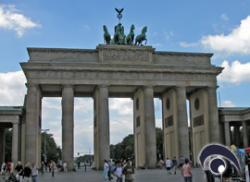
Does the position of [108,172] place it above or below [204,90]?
below

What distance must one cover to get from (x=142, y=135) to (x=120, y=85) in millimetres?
8415

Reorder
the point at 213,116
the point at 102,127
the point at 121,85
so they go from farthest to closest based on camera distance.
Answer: the point at 213,116 < the point at 121,85 < the point at 102,127

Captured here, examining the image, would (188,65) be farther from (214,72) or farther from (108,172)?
(108,172)

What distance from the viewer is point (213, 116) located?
65.1m

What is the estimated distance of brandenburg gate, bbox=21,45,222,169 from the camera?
6091 cm

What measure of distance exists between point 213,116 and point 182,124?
205 inches

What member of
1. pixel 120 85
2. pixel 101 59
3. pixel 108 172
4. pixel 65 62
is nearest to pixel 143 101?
pixel 120 85

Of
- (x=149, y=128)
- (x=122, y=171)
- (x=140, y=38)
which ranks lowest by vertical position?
(x=122, y=171)

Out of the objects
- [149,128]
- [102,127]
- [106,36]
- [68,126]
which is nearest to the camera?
[68,126]

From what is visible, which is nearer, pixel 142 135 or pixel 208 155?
pixel 208 155

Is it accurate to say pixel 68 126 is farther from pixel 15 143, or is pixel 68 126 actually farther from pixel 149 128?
pixel 149 128

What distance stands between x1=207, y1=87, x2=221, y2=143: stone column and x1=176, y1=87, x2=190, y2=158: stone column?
4.00 metres

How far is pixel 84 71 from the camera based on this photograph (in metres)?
62.4

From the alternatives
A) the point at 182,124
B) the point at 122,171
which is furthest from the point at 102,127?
the point at 122,171
